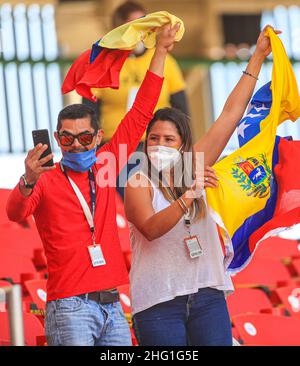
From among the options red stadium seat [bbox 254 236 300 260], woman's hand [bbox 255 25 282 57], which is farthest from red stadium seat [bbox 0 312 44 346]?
red stadium seat [bbox 254 236 300 260]

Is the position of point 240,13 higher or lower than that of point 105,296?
higher

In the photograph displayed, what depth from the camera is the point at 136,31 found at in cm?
581

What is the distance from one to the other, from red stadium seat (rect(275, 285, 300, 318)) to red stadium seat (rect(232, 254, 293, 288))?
53cm

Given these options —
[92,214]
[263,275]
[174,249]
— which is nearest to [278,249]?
[263,275]

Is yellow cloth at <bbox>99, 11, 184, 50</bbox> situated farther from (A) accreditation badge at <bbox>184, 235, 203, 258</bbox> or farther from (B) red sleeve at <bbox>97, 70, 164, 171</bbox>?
(A) accreditation badge at <bbox>184, 235, 203, 258</bbox>

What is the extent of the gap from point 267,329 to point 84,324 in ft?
5.25

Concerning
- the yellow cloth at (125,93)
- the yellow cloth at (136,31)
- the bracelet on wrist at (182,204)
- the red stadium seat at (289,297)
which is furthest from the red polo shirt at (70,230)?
the yellow cloth at (125,93)

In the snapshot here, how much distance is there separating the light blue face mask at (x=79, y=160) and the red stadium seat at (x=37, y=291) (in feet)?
4.33

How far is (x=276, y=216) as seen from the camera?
5.71 m

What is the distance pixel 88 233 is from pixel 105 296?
0.93ft

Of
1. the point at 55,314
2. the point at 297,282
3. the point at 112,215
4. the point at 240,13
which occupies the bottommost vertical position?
the point at 297,282

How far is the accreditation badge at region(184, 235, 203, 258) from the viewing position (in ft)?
17.4
